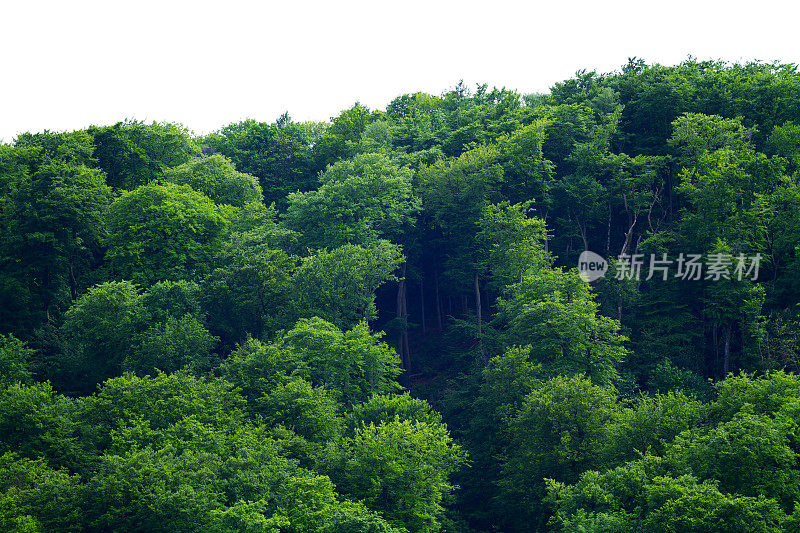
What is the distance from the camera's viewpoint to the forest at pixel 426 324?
120 ft

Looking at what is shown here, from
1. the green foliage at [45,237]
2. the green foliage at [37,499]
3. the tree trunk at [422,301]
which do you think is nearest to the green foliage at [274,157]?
the tree trunk at [422,301]

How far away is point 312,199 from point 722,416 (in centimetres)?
3999

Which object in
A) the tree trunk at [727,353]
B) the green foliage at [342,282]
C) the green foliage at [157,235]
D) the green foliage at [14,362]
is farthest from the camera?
the green foliage at [157,235]

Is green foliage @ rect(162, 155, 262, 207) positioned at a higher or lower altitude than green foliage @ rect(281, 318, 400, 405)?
higher

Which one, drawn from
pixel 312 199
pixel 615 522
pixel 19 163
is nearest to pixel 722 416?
pixel 615 522

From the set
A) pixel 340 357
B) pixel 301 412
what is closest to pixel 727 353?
pixel 340 357

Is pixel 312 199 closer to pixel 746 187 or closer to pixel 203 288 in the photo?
pixel 203 288

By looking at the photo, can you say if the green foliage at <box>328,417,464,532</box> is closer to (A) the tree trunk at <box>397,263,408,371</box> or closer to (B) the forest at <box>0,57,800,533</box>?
(B) the forest at <box>0,57,800,533</box>

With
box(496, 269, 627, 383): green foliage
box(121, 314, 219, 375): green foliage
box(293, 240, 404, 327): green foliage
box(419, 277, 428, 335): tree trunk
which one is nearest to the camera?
box(496, 269, 627, 383): green foliage

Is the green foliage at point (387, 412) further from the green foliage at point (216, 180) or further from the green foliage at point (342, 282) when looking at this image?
the green foliage at point (216, 180)

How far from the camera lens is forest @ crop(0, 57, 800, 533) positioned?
120ft

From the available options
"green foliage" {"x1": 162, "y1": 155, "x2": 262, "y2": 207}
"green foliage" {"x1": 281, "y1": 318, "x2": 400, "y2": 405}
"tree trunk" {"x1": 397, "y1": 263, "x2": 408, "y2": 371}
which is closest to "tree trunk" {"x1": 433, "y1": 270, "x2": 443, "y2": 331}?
"tree trunk" {"x1": 397, "y1": 263, "x2": 408, "y2": 371}

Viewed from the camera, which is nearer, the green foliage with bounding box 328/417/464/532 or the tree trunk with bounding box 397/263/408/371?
the green foliage with bounding box 328/417/464/532

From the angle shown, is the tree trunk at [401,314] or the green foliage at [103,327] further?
the tree trunk at [401,314]
